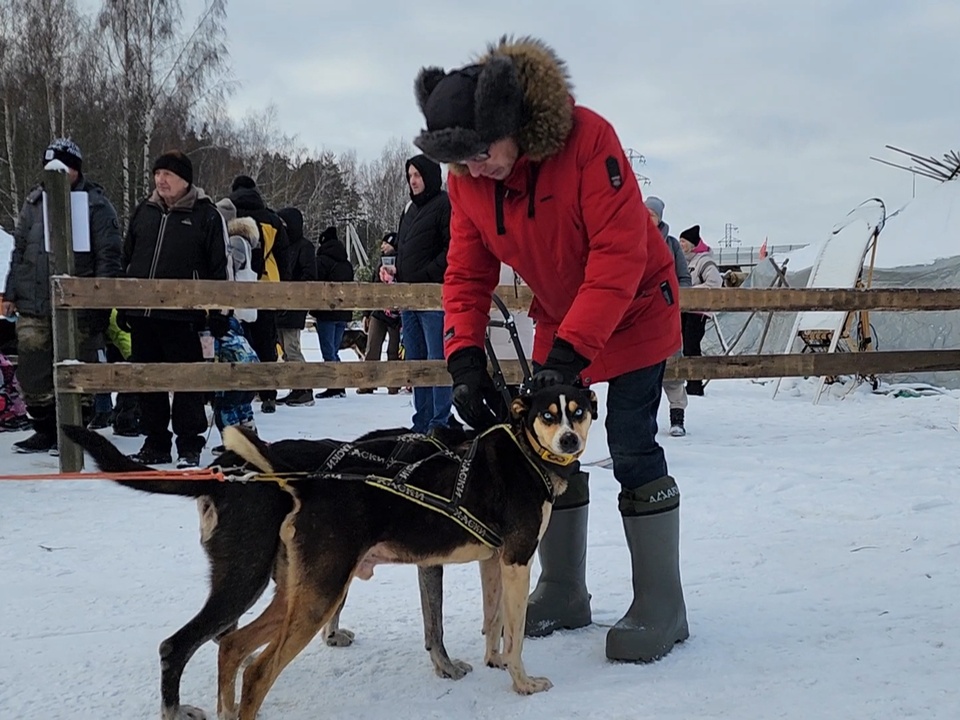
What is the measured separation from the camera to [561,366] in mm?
2945

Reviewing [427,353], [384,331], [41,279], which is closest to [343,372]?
[427,353]

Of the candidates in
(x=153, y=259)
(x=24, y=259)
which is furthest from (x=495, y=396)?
(x=24, y=259)

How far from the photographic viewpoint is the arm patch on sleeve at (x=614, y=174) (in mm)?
2963

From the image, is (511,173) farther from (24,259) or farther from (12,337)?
(12,337)

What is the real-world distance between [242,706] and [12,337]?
7.13 metres

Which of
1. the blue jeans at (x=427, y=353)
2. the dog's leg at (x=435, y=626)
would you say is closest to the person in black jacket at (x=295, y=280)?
the blue jeans at (x=427, y=353)

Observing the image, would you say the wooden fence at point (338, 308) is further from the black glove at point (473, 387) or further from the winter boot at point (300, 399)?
the winter boot at point (300, 399)

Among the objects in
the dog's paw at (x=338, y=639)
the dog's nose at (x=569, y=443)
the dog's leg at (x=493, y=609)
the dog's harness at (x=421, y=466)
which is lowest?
the dog's paw at (x=338, y=639)

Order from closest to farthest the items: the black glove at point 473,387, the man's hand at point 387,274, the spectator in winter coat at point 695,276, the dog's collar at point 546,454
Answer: the dog's collar at point 546,454 < the black glove at point 473,387 < the spectator in winter coat at point 695,276 < the man's hand at point 387,274

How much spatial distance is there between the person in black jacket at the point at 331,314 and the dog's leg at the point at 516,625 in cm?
780

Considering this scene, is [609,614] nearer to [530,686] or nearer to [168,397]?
[530,686]

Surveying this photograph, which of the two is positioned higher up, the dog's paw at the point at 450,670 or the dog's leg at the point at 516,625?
the dog's leg at the point at 516,625

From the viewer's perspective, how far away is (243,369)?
5984mm

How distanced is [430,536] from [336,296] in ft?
11.9
